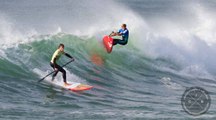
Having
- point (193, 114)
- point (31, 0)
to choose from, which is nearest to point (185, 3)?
point (31, 0)

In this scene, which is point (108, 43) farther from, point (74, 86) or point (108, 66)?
point (74, 86)

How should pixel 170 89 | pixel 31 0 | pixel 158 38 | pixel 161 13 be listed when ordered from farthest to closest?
1. pixel 31 0
2. pixel 161 13
3. pixel 158 38
4. pixel 170 89

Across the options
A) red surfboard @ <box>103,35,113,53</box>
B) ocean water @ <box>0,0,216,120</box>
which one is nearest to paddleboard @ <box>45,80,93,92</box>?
ocean water @ <box>0,0,216,120</box>

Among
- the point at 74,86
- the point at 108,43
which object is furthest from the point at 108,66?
the point at 74,86

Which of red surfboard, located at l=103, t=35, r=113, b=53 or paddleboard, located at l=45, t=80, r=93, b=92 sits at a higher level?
red surfboard, located at l=103, t=35, r=113, b=53

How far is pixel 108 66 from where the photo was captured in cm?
2197

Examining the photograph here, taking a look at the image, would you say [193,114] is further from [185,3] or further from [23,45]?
[185,3]

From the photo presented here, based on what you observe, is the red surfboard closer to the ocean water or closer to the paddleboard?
the ocean water

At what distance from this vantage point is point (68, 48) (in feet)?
74.6

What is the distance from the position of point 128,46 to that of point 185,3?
2278cm

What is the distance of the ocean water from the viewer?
49.5 feet

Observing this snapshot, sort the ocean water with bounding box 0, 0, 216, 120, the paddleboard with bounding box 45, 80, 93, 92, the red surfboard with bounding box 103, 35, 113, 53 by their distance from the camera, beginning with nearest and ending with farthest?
the ocean water with bounding box 0, 0, 216, 120 < the paddleboard with bounding box 45, 80, 93, 92 < the red surfboard with bounding box 103, 35, 113, 53

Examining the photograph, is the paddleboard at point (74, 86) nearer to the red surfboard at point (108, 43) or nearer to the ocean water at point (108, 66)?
the ocean water at point (108, 66)

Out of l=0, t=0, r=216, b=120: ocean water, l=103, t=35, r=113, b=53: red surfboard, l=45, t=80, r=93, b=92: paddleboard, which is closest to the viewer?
l=0, t=0, r=216, b=120: ocean water
